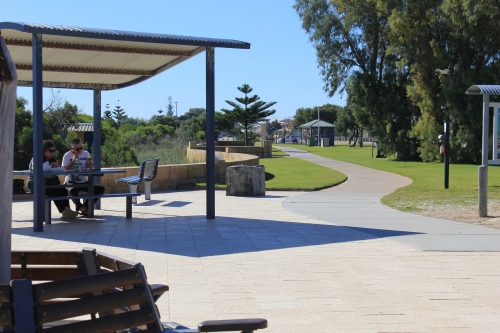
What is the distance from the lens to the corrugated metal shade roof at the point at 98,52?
34.2ft

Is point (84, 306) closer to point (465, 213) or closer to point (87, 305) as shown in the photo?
point (87, 305)

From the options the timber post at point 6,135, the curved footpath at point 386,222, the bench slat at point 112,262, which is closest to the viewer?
the timber post at point 6,135

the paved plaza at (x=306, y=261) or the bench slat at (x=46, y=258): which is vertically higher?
the bench slat at (x=46, y=258)

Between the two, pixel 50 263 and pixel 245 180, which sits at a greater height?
pixel 50 263

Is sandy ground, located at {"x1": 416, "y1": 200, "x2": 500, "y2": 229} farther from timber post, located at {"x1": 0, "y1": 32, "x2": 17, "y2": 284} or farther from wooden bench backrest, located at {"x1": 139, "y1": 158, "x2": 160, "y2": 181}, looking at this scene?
timber post, located at {"x1": 0, "y1": 32, "x2": 17, "y2": 284}

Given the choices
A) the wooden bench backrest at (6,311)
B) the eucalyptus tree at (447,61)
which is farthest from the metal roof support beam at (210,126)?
the eucalyptus tree at (447,61)

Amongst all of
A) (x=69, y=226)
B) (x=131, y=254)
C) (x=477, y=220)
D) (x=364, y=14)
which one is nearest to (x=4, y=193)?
(x=131, y=254)

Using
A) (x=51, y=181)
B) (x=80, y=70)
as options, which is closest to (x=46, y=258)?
(x=51, y=181)

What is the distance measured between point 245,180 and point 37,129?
7.20 m

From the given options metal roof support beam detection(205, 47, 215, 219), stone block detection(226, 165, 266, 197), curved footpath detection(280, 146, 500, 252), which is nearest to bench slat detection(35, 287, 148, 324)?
curved footpath detection(280, 146, 500, 252)

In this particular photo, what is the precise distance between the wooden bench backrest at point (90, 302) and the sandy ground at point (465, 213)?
9.23 metres

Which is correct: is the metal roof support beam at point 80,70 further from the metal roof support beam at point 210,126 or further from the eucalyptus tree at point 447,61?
the eucalyptus tree at point 447,61

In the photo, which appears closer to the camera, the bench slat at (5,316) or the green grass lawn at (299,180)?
the bench slat at (5,316)

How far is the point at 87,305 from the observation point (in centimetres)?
304
